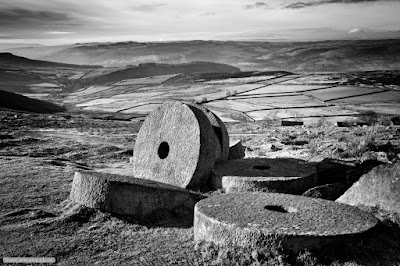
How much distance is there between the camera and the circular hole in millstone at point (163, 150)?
338 inches

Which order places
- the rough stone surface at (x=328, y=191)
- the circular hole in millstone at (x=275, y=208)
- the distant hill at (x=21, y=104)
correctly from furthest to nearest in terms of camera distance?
1. the distant hill at (x=21, y=104)
2. the rough stone surface at (x=328, y=191)
3. the circular hole in millstone at (x=275, y=208)

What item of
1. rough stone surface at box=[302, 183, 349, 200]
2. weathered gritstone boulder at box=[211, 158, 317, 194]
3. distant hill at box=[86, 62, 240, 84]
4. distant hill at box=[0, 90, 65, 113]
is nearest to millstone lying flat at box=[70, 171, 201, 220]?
weathered gritstone boulder at box=[211, 158, 317, 194]

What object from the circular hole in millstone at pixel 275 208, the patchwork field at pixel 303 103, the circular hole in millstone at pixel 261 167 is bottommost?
the patchwork field at pixel 303 103

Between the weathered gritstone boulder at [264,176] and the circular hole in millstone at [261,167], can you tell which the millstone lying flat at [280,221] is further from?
the circular hole in millstone at [261,167]

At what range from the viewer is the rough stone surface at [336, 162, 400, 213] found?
636cm

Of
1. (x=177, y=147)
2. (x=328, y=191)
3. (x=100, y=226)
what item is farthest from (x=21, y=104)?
(x=328, y=191)

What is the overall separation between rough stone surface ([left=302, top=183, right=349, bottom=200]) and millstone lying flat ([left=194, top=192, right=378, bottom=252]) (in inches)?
40.6

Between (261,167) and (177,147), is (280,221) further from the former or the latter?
(261,167)

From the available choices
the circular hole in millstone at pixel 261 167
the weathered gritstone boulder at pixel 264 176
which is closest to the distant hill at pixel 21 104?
the weathered gritstone boulder at pixel 264 176

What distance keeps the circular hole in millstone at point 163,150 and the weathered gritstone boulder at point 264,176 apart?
3.74 ft

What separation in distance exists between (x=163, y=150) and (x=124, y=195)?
92.1 inches

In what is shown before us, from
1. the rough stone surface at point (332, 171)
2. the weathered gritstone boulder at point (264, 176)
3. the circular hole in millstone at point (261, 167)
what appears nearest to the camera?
the weathered gritstone boulder at point (264, 176)

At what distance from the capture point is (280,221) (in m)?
5.14

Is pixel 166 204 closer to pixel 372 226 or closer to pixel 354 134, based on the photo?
pixel 372 226
